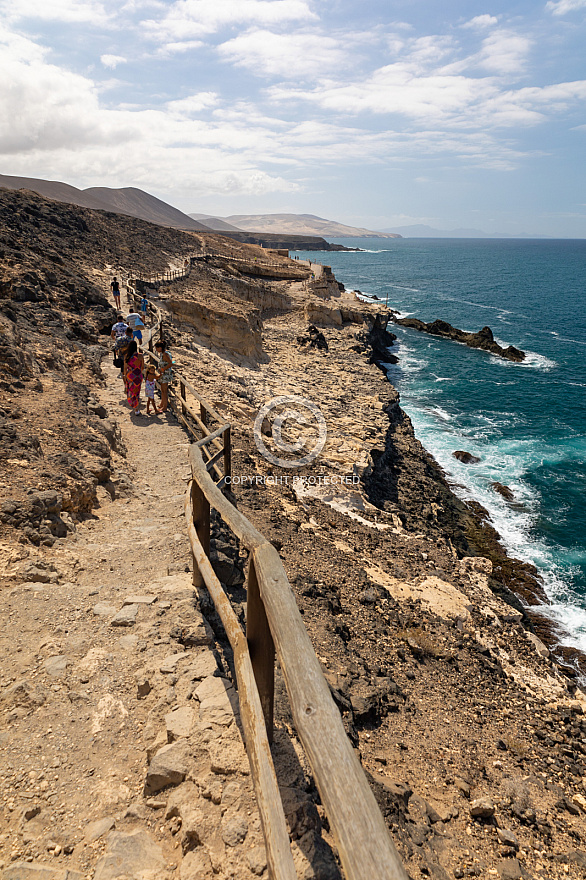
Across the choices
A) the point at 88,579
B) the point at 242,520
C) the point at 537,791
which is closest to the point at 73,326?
the point at 88,579

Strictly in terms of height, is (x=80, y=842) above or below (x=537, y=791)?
above

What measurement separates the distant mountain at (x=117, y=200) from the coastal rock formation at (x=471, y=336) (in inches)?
3547

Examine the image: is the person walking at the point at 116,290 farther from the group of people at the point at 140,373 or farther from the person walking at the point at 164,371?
the person walking at the point at 164,371

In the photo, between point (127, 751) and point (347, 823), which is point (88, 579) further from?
point (347, 823)

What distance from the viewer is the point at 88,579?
4664 millimetres

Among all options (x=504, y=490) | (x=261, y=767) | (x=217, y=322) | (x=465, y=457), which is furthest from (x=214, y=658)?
(x=465, y=457)

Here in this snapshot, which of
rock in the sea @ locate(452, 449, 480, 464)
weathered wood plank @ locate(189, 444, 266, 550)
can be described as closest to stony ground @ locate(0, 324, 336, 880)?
weathered wood plank @ locate(189, 444, 266, 550)

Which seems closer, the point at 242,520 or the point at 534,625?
the point at 242,520

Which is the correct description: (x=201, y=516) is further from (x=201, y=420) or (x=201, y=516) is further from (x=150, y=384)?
(x=150, y=384)

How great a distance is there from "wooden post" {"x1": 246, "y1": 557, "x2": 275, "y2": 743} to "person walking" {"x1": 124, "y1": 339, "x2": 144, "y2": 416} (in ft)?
26.5

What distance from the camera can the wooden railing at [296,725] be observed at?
4.90 feet

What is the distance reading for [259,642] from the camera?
8.79 ft

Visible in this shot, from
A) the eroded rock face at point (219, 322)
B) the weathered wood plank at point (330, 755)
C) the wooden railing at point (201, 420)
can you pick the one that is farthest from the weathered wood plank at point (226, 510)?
the eroded rock face at point (219, 322)

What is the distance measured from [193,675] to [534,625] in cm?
1147
